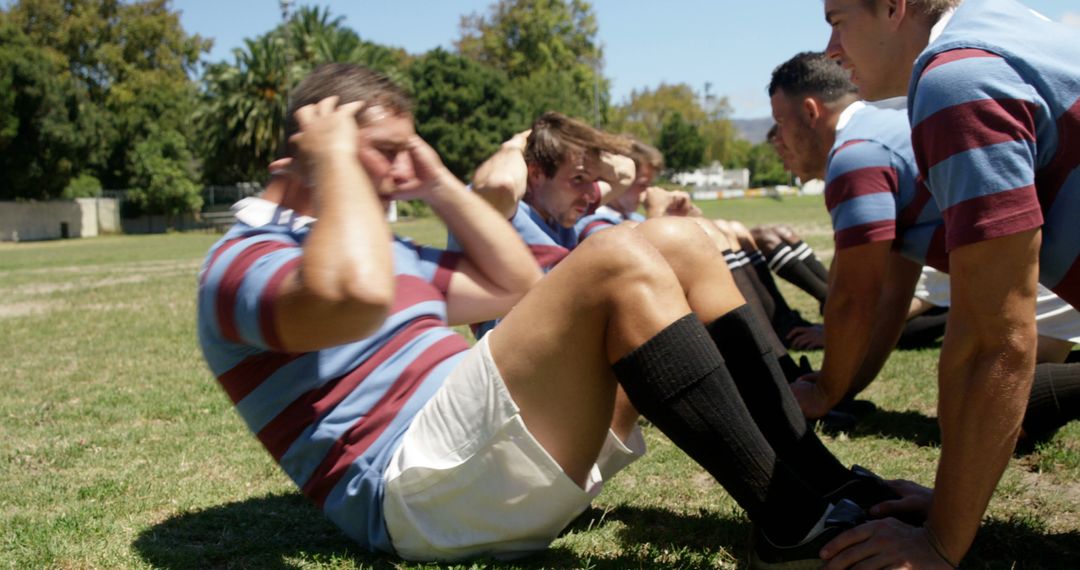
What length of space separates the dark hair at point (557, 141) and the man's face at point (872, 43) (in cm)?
193

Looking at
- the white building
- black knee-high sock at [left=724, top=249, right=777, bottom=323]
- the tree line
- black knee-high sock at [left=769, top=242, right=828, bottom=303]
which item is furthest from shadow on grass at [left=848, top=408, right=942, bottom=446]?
the white building

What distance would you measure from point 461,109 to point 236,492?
194 ft

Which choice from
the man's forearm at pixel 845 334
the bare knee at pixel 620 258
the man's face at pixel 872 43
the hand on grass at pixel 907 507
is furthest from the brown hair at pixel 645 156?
the bare knee at pixel 620 258

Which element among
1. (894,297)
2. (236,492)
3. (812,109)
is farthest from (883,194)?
(236,492)

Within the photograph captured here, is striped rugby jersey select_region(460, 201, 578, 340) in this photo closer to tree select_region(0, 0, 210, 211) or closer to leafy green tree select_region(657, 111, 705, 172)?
tree select_region(0, 0, 210, 211)

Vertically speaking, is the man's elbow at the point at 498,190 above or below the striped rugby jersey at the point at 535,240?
above

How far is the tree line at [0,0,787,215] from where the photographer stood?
47062mm

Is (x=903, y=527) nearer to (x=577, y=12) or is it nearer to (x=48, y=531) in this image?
(x=48, y=531)

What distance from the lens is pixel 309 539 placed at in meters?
3.25

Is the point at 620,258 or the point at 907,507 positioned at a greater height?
the point at 620,258

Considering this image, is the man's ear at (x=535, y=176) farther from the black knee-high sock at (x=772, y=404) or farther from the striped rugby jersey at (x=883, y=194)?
Result: the black knee-high sock at (x=772, y=404)

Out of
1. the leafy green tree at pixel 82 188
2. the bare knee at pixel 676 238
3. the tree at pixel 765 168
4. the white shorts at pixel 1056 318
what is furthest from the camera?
the tree at pixel 765 168

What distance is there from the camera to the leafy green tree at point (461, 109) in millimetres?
60281

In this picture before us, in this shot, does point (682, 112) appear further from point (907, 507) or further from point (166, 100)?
point (907, 507)
